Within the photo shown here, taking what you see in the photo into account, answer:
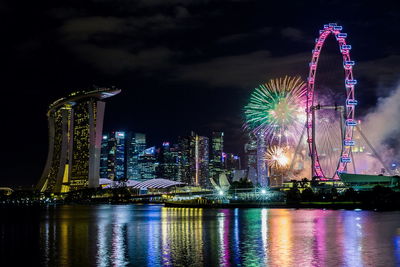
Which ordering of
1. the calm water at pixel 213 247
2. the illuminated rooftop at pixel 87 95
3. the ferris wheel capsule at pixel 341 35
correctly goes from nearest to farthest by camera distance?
1. the calm water at pixel 213 247
2. the ferris wheel capsule at pixel 341 35
3. the illuminated rooftop at pixel 87 95

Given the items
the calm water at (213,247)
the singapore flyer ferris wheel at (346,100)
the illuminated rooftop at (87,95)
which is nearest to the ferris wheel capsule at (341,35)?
the singapore flyer ferris wheel at (346,100)

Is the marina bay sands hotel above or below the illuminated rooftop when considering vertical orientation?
below

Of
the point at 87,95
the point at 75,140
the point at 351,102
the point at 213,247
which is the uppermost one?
the point at 87,95

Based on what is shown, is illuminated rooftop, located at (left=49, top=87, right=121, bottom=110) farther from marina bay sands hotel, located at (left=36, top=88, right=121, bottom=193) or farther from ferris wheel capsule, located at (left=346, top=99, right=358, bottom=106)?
ferris wheel capsule, located at (left=346, top=99, right=358, bottom=106)

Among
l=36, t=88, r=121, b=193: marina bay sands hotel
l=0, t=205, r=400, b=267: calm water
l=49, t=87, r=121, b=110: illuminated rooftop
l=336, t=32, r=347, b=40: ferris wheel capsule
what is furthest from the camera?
l=36, t=88, r=121, b=193: marina bay sands hotel

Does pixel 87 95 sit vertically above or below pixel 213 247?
above

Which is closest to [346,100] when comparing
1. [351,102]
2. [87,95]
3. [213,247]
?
[351,102]

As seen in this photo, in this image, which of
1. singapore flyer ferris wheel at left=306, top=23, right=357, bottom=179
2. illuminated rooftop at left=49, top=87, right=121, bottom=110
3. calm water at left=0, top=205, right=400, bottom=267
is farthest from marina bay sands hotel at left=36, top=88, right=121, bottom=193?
calm water at left=0, top=205, right=400, bottom=267

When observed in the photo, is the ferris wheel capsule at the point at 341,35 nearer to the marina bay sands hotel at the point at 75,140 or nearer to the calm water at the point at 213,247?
the calm water at the point at 213,247

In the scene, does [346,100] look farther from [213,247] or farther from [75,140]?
[75,140]
